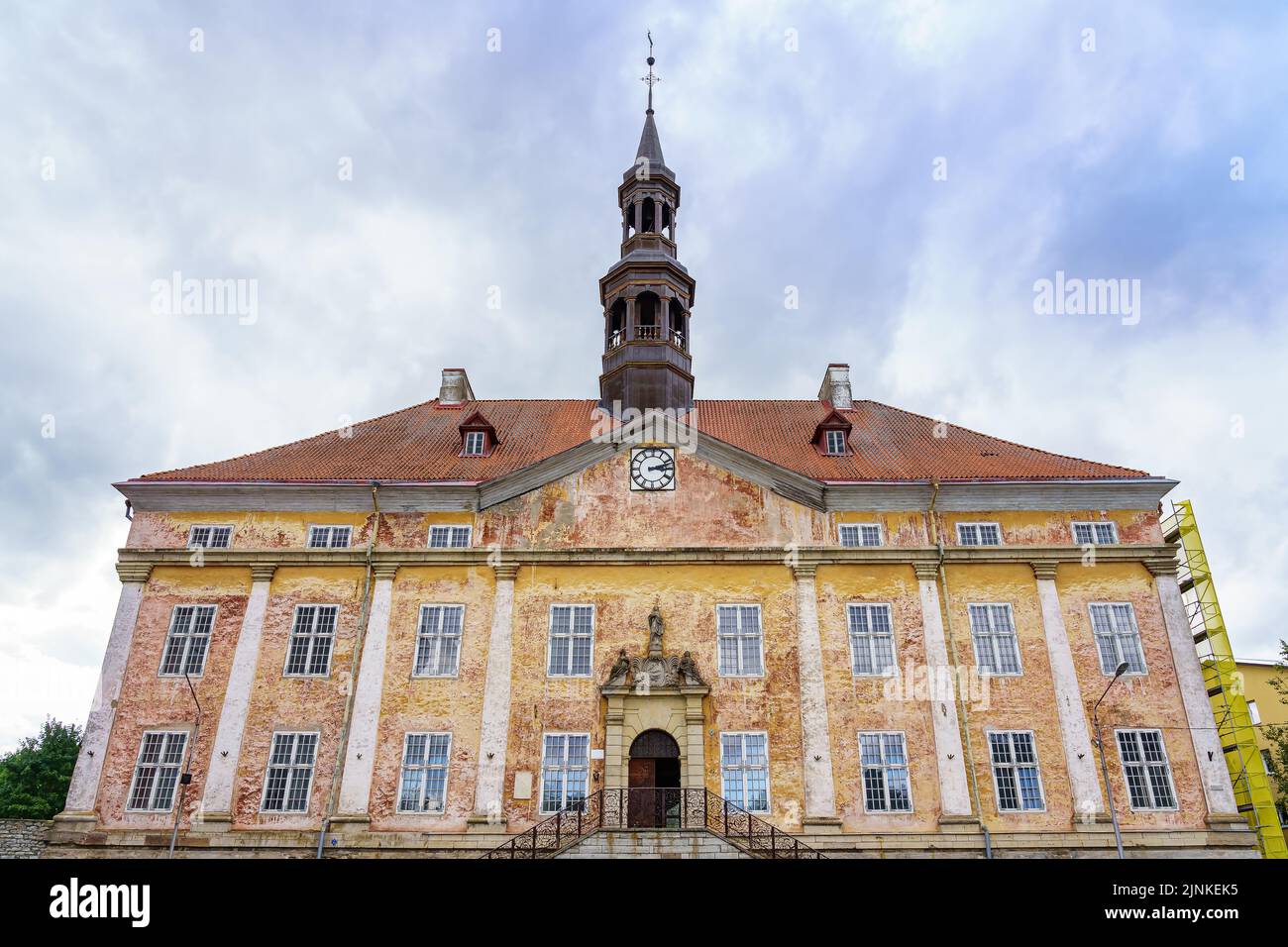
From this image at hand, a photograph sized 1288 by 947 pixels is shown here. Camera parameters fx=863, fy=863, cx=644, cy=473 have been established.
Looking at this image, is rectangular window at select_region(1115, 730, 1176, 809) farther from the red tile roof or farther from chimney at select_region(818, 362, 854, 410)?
chimney at select_region(818, 362, 854, 410)

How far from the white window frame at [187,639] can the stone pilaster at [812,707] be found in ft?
57.5

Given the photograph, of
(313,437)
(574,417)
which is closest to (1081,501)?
(574,417)

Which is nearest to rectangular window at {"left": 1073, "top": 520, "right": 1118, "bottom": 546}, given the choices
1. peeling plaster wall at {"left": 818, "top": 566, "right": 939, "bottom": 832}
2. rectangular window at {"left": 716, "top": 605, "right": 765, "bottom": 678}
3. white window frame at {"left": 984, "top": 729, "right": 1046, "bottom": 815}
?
peeling plaster wall at {"left": 818, "top": 566, "right": 939, "bottom": 832}

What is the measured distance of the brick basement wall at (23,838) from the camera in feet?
77.4

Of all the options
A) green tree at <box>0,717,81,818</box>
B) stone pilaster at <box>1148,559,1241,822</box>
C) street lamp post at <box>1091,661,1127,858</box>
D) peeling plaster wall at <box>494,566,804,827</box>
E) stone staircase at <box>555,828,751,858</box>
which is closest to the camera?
stone staircase at <box>555,828,751,858</box>

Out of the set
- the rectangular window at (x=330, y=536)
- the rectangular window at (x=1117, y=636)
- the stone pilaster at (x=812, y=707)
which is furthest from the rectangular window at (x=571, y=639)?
the rectangular window at (x=1117, y=636)

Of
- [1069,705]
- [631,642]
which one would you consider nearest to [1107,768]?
[1069,705]

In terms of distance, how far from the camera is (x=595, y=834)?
2058 cm

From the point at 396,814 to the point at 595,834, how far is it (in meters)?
6.41

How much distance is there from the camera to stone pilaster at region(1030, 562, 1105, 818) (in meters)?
23.5

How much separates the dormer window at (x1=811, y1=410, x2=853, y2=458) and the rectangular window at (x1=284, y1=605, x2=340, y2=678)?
55.4ft

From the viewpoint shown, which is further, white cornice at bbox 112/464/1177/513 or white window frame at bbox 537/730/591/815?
white cornice at bbox 112/464/1177/513
